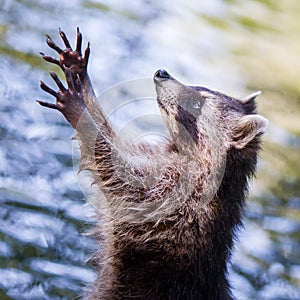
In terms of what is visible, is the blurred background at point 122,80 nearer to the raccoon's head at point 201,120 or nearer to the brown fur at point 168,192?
the brown fur at point 168,192

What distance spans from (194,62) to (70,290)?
2.38m

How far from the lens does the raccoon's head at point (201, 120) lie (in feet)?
22.9

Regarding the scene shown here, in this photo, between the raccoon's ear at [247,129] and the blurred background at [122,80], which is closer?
the raccoon's ear at [247,129]

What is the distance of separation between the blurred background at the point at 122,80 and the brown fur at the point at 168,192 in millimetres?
482

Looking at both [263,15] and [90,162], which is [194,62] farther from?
[90,162]

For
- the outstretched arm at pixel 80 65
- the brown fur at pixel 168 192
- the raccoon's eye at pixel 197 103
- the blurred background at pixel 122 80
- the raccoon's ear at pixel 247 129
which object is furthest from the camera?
the blurred background at pixel 122 80

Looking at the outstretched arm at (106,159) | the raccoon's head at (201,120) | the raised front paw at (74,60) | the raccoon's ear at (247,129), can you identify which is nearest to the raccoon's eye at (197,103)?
the raccoon's head at (201,120)

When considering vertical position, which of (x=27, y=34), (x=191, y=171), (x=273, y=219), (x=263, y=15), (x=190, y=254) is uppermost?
(x=263, y=15)

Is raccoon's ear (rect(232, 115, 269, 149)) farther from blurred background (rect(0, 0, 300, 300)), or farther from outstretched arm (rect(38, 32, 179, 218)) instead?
blurred background (rect(0, 0, 300, 300))

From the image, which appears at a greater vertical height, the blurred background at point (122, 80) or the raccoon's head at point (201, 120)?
the blurred background at point (122, 80)

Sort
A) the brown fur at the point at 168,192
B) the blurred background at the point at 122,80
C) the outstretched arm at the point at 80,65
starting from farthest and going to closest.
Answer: the blurred background at the point at 122,80
the brown fur at the point at 168,192
the outstretched arm at the point at 80,65

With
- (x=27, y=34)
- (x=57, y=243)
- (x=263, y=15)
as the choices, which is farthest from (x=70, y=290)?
(x=263, y=15)

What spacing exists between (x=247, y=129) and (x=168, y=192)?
62 cm

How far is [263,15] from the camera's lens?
1030 centimetres
